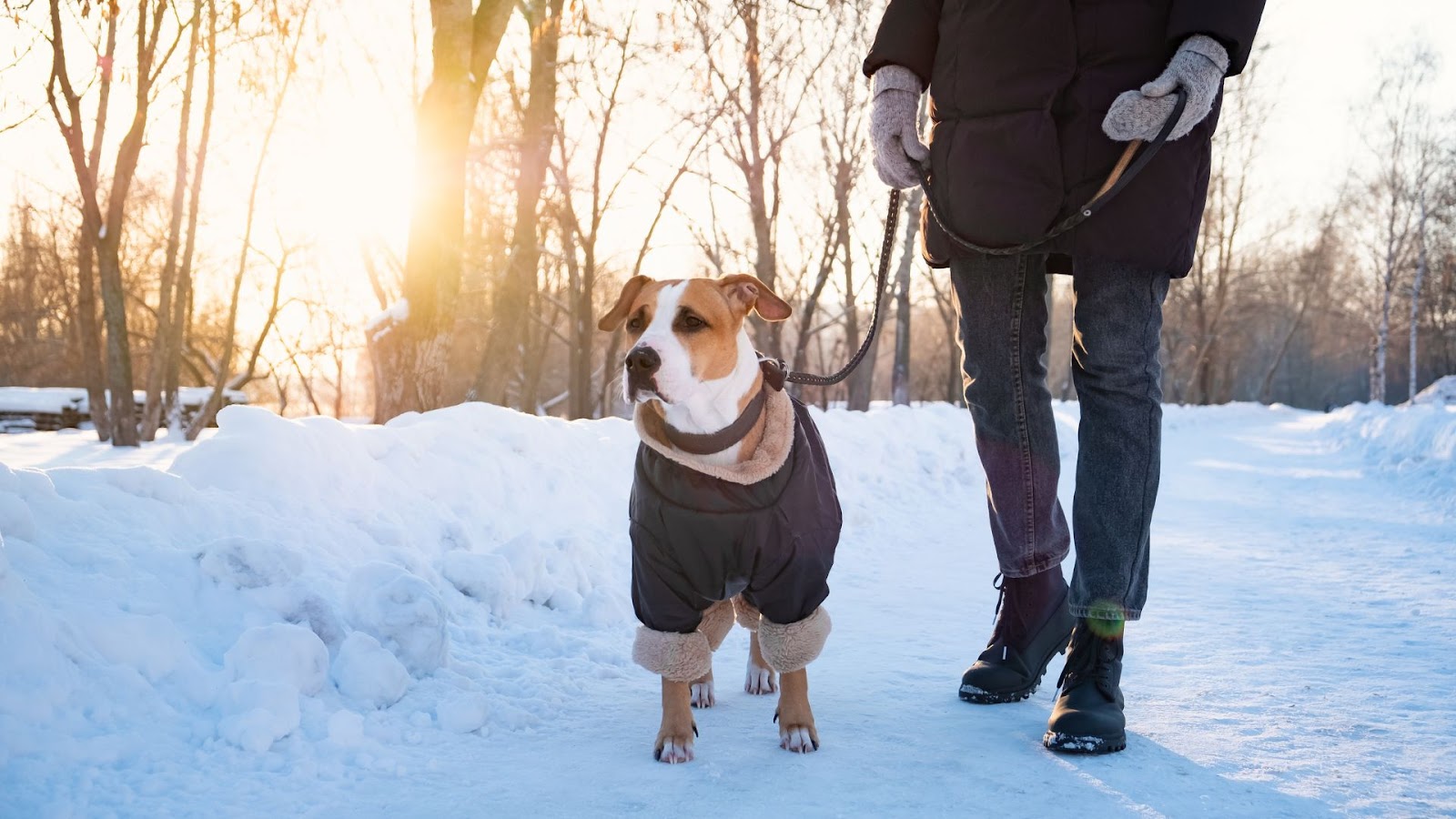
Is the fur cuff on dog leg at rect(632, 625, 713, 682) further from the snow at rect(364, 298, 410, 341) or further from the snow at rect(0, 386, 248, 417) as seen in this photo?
the snow at rect(0, 386, 248, 417)

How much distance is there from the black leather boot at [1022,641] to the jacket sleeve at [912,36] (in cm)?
156

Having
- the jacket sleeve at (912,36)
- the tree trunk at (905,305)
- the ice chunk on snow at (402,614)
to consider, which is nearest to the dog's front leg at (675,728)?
the ice chunk on snow at (402,614)

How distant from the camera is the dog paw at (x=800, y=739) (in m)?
2.27

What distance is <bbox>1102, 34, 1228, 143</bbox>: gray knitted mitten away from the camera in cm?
219

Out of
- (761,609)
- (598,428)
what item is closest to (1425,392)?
(598,428)

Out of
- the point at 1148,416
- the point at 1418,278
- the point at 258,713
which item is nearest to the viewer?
the point at 258,713

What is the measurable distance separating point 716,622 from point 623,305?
1043 mm

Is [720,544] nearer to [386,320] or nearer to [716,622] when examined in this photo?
[716,622]

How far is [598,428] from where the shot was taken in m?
5.88

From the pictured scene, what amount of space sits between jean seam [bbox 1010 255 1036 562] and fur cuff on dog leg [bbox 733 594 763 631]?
2.64ft

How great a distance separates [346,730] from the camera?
2.14m

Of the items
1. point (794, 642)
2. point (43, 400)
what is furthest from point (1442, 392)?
point (43, 400)

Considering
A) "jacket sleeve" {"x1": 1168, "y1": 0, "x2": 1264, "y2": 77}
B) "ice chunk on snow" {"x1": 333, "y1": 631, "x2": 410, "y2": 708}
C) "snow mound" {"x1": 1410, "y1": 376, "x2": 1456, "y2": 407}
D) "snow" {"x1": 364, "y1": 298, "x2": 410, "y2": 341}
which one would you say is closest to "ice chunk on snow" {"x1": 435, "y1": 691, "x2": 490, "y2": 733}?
"ice chunk on snow" {"x1": 333, "y1": 631, "x2": 410, "y2": 708}

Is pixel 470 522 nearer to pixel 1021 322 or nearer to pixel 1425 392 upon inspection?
pixel 1021 322
